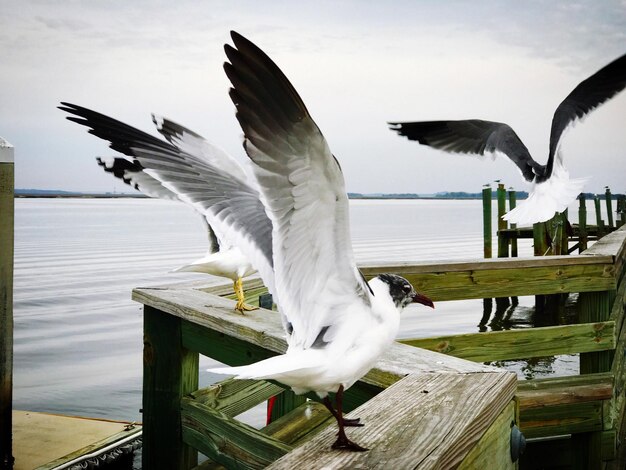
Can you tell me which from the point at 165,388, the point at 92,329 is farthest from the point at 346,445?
the point at 92,329

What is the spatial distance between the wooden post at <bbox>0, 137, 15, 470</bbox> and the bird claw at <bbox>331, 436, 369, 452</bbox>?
104 inches

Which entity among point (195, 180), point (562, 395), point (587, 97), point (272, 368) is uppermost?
point (587, 97)

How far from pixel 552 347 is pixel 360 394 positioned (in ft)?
5.98

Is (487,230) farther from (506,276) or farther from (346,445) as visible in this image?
(346,445)

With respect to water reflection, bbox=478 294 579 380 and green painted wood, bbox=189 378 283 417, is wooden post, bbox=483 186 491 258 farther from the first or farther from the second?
green painted wood, bbox=189 378 283 417

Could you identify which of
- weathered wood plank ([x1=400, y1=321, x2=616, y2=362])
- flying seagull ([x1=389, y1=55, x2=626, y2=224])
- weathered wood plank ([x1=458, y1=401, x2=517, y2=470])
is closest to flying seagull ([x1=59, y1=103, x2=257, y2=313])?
weathered wood plank ([x1=458, y1=401, x2=517, y2=470])

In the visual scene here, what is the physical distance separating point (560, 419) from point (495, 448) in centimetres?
203

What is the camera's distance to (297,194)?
4.49ft

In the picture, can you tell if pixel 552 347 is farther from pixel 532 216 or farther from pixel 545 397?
pixel 532 216

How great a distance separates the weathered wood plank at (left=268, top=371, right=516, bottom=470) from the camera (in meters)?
1.06

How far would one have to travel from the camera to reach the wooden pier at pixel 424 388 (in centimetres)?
119

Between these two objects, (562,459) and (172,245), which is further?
(172,245)

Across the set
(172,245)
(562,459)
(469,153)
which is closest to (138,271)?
(172,245)

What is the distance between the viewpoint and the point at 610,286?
3.26m
